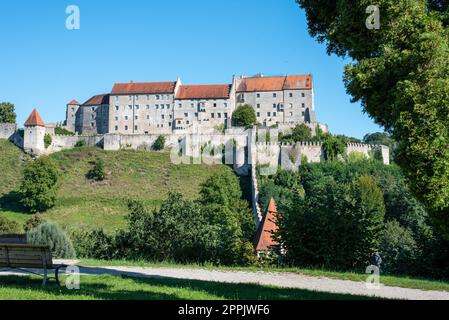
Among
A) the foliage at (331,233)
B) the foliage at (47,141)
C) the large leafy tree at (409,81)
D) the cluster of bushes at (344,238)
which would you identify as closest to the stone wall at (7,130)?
the foliage at (47,141)

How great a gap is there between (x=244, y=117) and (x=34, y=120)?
109 feet

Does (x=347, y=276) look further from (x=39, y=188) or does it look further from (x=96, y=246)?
(x=39, y=188)

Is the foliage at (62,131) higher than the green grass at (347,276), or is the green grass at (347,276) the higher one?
the foliage at (62,131)

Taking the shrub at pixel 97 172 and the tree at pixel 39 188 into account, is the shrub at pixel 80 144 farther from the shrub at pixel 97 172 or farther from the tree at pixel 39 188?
the tree at pixel 39 188

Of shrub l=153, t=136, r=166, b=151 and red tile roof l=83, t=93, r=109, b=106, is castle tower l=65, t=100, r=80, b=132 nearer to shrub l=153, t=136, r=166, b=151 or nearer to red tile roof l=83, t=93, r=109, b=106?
red tile roof l=83, t=93, r=109, b=106

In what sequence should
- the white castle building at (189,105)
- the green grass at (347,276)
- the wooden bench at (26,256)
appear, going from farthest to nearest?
the white castle building at (189,105), the green grass at (347,276), the wooden bench at (26,256)

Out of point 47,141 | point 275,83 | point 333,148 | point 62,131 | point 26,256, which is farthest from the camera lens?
point 275,83

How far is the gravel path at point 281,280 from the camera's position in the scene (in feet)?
33.6

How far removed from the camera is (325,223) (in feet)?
49.7

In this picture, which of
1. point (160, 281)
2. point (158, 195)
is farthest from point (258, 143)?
point (160, 281)

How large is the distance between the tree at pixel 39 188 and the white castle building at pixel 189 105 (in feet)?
96.9

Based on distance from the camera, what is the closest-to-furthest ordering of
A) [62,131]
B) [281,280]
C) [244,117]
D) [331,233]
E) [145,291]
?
[145,291] → [281,280] → [331,233] → [244,117] → [62,131]

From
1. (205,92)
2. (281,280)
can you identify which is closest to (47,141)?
(205,92)

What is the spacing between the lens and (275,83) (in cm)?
9262
